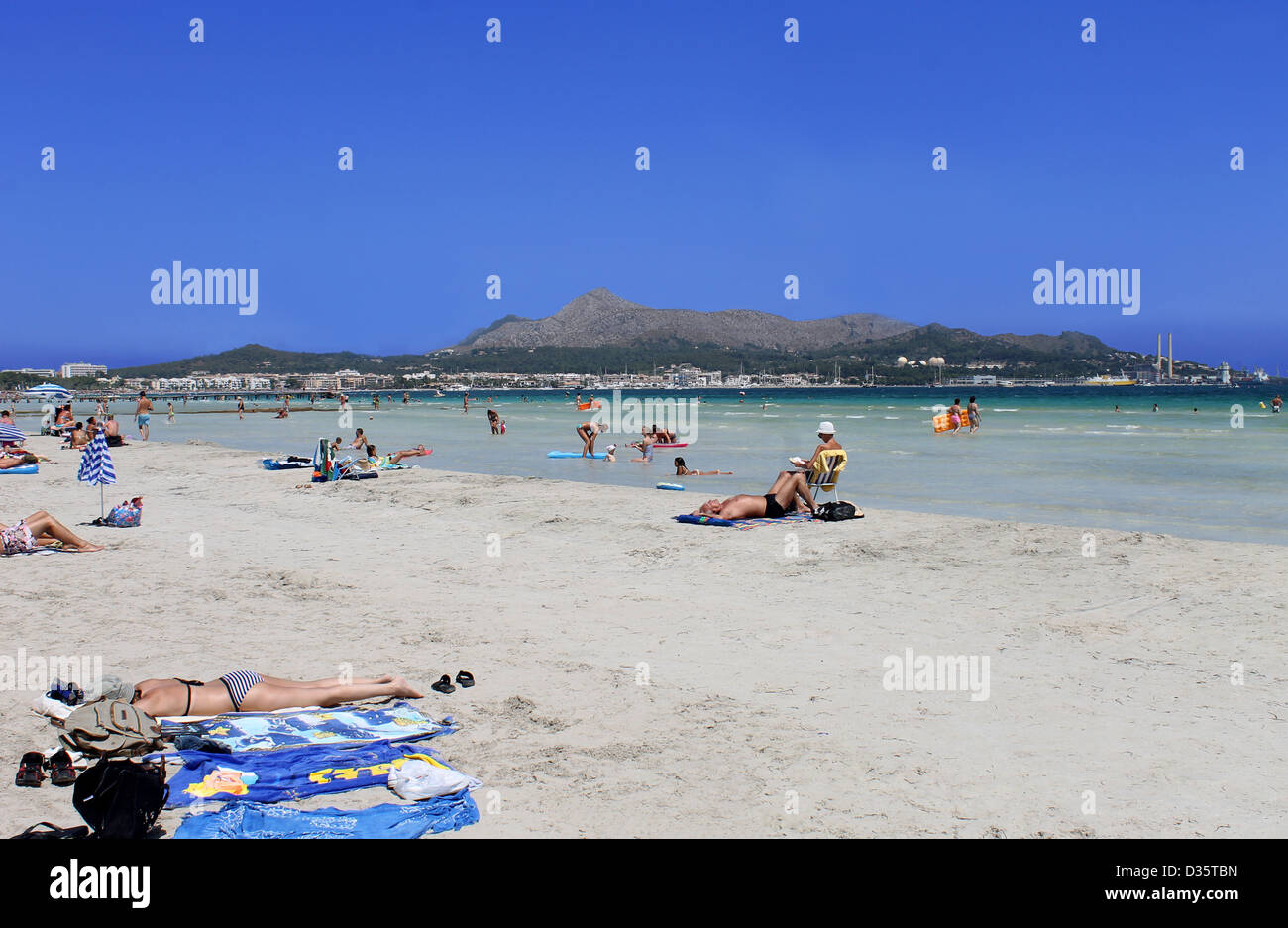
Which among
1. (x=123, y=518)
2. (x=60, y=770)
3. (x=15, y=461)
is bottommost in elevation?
(x=60, y=770)

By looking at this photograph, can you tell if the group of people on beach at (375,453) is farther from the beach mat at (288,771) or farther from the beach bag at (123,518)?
the beach mat at (288,771)

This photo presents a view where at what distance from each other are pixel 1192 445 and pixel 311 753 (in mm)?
31274

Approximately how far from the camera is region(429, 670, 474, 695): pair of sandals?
5734mm

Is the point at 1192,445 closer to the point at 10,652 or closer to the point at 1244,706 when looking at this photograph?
the point at 1244,706

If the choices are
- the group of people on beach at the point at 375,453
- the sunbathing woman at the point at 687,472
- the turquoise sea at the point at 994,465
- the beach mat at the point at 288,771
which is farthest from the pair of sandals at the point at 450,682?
the sunbathing woman at the point at 687,472

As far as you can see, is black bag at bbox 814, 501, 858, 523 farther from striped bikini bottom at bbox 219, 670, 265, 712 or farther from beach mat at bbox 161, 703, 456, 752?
striped bikini bottom at bbox 219, 670, 265, 712

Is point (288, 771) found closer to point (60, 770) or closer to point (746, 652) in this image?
point (60, 770)

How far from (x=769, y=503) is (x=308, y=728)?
8.06 m

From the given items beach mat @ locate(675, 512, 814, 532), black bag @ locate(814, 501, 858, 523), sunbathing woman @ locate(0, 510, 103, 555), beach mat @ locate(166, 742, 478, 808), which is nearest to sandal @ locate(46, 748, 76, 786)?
beach mat @ locate(166, 742, 478, 808)

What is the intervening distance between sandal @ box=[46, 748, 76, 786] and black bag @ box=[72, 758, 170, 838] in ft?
1.45

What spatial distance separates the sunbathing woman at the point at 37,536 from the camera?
9789mm

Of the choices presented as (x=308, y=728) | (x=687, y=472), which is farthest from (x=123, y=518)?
(x=687, y=472)

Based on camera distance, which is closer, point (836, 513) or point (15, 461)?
point (836, 513)

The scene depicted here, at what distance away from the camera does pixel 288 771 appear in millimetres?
4465
